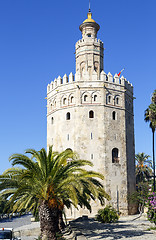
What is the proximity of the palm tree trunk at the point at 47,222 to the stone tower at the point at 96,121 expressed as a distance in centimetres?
1498

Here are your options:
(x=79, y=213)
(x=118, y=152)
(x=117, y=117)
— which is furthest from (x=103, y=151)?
(x=79, y=213)

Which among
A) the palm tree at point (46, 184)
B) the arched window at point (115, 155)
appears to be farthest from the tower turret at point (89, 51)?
the palm tree at point (46, 184)

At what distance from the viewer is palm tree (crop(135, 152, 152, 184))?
4572 centimetres

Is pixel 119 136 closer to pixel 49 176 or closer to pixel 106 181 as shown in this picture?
pixel 106 181

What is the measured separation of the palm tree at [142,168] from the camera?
45719 millimetres

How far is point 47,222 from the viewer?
13617mm

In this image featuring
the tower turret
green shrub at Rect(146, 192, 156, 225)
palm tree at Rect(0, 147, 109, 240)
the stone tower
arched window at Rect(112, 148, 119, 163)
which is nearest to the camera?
palm tree at Rect(0, 147, 109, 240)

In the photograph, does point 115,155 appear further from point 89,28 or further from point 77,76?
point 89,28

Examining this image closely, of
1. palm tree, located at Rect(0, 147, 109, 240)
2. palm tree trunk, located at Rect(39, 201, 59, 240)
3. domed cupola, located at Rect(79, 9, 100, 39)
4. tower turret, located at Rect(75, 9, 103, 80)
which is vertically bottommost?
palm tree trunk, located at Rect(39, 201, 59, 240)

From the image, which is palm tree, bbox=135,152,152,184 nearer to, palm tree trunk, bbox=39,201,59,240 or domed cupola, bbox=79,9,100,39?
domed cupola, bbox=79,9,100,39

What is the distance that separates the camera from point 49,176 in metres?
13.3

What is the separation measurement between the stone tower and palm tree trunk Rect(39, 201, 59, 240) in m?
15.0

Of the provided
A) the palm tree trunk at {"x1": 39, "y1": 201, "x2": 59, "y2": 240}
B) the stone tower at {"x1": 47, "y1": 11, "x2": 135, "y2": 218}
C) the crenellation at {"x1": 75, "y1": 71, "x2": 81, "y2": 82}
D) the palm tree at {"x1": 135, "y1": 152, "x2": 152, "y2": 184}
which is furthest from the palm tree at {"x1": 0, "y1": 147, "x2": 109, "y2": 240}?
the palm tree at {"x1": 135, "y1": 152, "x2": 152, "y2": 184}

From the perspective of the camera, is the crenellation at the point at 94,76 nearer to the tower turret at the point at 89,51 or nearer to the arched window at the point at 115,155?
the tower turret at the point at 89,51
